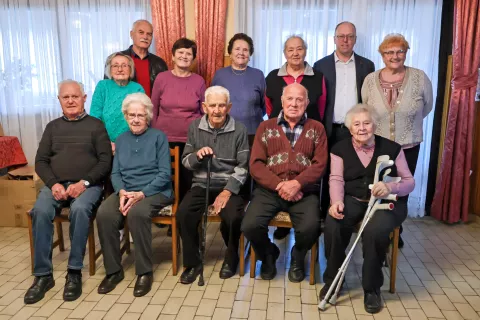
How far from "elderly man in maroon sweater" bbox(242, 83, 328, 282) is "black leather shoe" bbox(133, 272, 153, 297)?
0.65 m

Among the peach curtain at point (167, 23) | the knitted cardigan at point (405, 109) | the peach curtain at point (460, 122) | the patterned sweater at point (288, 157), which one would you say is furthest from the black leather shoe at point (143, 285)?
the peach curtain at point (460, 122)

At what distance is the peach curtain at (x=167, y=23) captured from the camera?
3.63 metres

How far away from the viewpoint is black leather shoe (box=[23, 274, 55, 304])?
2371 mm

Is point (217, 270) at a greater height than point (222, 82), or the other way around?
point (222, 82)

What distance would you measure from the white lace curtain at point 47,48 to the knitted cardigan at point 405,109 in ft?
7.23

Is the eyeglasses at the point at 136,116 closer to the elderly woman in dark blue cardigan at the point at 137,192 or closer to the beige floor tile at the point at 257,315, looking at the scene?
the elderly woman in dark blue cardigan at the point at 137,192

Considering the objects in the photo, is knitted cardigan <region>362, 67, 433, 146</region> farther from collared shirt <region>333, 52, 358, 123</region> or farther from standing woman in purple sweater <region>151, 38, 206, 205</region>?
standing woman in purple sweater <region>151, 38, 206, 205</region>

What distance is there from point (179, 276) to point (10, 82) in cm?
265

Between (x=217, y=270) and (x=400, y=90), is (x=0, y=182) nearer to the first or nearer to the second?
(x=217, y=270)

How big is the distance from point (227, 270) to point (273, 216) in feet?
1.55

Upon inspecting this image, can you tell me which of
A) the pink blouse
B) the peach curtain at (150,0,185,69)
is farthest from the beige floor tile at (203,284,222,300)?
the peach curtain at (150,0,185,69)

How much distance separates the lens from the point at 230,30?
374 centimetres

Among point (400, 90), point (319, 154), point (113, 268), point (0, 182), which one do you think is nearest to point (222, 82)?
point (319, 154)

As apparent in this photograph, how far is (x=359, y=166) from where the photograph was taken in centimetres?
243
